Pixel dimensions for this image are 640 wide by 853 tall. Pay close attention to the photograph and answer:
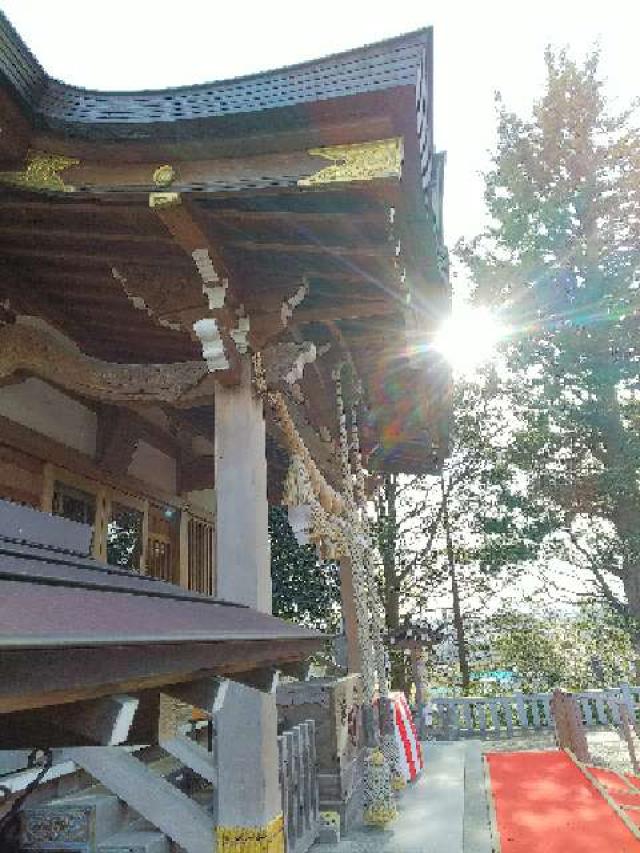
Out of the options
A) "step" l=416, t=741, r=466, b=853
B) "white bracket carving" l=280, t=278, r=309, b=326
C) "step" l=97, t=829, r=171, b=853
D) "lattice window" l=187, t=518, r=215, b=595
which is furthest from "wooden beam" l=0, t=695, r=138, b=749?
"lattice window" l=187, t=518, r=215, b=595

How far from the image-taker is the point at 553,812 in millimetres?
6594

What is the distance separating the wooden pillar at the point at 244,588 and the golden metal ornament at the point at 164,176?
4.70 feet

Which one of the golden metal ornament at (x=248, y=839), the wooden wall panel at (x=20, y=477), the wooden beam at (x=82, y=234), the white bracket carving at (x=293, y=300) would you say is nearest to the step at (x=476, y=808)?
→ the golden metal ornament at (x=248, y=839)

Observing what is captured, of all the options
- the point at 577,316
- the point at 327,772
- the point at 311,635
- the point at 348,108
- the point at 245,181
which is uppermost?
the point at 577,316

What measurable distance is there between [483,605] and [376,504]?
4.76 meters

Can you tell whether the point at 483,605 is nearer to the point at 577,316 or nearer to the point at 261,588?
the point at 577,316

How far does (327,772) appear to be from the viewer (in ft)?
20.7

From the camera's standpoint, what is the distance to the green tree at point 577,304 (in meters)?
15.8

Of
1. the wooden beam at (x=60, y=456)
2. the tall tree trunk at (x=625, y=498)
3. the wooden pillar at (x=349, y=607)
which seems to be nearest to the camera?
the wooden beam at (x=60, y=456)

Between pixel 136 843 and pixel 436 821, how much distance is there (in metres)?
3.37

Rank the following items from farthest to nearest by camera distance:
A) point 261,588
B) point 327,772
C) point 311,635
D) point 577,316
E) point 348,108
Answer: point 577,316 → point 327,772 → point 261,588 → point 348,108 → point 311,635

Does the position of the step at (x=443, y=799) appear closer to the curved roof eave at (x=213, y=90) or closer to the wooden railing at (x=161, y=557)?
the wooden railing at (x=161, y=557)

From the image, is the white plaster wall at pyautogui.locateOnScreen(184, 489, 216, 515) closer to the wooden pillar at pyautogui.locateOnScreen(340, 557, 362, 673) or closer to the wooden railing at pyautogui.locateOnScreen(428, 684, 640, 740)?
the wooden pillar at pyautogui.locateOnScreen(340, 557, 362, 673)

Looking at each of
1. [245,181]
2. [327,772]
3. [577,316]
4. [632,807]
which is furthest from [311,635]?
[577,316]
